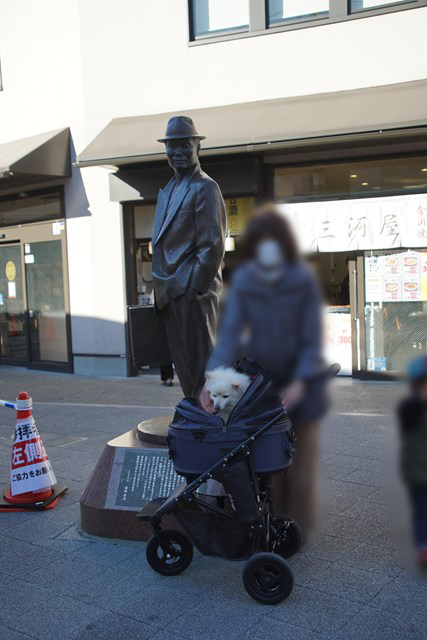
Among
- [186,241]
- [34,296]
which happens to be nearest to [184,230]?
[186,241]

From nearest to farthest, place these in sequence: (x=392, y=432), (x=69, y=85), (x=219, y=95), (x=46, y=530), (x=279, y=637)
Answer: (x=392, y=432) < (x=279, y=637) < (x=46, y=530) < (x=219, y=95) < (x=69, y=85)

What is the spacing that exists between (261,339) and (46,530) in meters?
4.77

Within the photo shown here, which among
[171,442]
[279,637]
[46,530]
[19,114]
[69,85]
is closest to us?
[279,637]

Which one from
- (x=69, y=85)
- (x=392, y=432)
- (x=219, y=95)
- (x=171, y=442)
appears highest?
(x=69, y=85)

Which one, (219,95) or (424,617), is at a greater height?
(219,95)

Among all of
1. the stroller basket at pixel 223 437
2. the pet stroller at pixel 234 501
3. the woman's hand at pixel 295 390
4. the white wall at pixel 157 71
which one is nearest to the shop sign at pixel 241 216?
the woman's hand at pixel 295 390

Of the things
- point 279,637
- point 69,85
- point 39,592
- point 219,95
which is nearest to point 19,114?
point 69,85

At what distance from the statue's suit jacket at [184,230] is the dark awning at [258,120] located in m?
0.39

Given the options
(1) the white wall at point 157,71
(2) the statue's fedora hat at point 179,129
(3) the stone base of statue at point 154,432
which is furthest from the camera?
(1) the white wall at point 157,71

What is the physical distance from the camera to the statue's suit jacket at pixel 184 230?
2715mm

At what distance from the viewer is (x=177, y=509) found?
3684 mm

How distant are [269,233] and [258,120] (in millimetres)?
6663

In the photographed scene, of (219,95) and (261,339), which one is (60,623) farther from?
(219,95)

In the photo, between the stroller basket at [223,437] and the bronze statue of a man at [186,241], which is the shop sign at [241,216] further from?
the stroller basket at [223,437]
